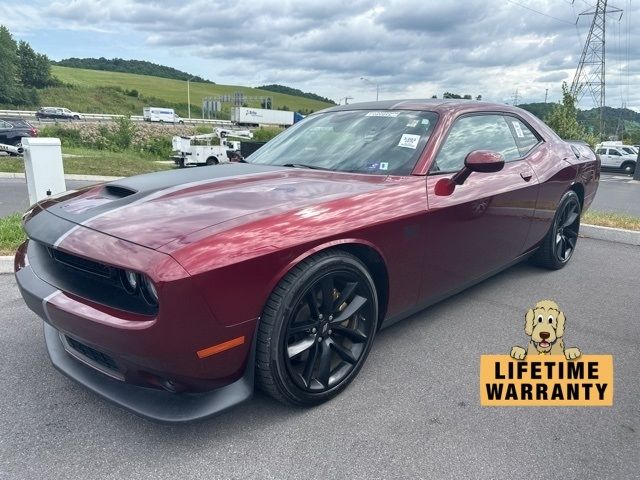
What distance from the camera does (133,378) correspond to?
1.93 metres

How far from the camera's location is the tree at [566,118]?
25.7 m

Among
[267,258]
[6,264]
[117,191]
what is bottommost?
[6,264]

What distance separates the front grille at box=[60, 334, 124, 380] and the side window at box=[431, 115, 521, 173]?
198 centimetres

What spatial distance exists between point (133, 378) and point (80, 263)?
0.55 meters

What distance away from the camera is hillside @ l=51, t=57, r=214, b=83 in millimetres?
114125

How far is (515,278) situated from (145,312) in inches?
133

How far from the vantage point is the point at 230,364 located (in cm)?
193

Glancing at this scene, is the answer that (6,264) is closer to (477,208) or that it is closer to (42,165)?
(42,165)

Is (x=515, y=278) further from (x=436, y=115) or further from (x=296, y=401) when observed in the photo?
(x=296, y=401)

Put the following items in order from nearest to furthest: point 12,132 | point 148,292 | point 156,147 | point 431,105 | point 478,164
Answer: point 148,292
point 478,164
point 431,105
point 12,132
point 156,147

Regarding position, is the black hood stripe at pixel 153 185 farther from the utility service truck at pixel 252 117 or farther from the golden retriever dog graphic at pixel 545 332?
the utility service truck at pixel 252 117

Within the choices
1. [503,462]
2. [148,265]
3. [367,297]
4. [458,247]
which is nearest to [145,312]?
[148,265]

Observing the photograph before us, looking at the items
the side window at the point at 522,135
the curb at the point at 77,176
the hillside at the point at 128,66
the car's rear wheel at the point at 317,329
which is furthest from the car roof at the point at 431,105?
the hillside at the point at 128,66

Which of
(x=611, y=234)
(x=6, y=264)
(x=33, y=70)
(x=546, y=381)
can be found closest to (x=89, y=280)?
(x=546, y=381)
